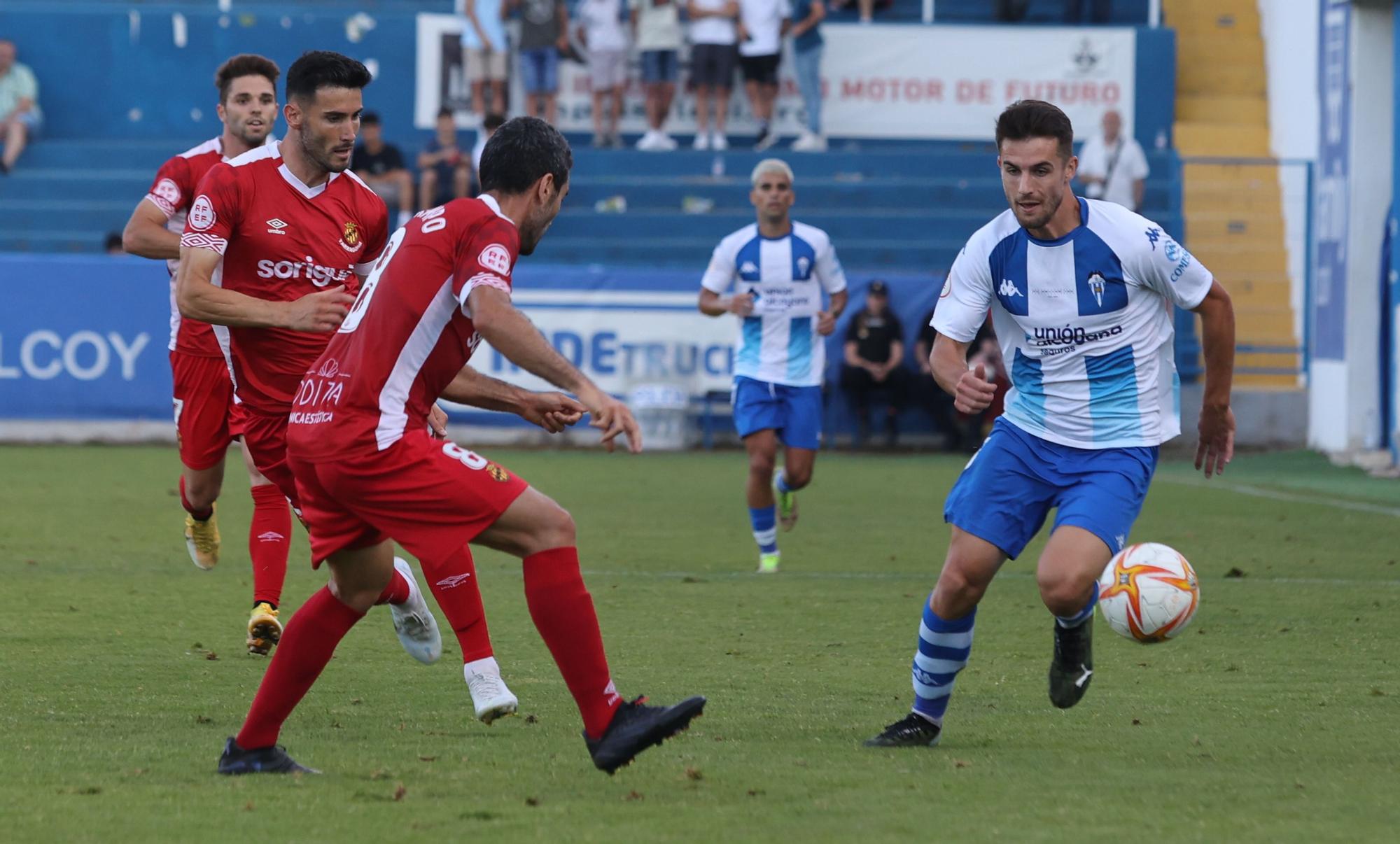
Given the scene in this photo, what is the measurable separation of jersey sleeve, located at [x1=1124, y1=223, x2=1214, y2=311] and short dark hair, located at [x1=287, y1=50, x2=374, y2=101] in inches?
107

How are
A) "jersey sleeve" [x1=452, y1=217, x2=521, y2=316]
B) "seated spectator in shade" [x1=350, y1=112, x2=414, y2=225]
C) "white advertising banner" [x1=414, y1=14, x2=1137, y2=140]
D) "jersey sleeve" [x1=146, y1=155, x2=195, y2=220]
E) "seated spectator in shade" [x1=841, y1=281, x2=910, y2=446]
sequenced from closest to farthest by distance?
1. "jersey sleeve" [x1=452, y1=217, x2=521, y2=316]
2. "jersey sleeve" [x1=146, y1=155, x2=195, y2=220]
3. "seated spectator in shade" [x1=841, y1=281, x2=910, y2=446]
4. "seated spectator in shade" [x1=350, y1=112, x2=414, y2=225]
5. "white advertising banner" [x1=414, y1=14, x2=1137, y2=140]

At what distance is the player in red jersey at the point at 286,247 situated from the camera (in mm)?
6480

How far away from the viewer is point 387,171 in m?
21.8

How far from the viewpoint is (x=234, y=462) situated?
18.6 m

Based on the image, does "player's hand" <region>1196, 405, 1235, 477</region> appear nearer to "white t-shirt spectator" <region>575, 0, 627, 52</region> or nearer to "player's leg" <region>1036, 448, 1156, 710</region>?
"player's leg" <region>1036, 448, 1156, 710</region>

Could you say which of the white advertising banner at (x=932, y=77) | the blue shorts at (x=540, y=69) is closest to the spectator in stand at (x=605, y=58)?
the blue shorts at (x=540, y=69)

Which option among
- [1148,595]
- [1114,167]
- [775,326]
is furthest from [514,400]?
[1114,167]

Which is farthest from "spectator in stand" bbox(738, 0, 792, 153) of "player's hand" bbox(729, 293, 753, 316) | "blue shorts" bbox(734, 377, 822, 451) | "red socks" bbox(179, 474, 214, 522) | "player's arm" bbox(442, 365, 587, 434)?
"player's arm" bbox(442, 365, 587, 434)

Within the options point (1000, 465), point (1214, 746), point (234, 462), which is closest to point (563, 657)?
point (1000, 465)

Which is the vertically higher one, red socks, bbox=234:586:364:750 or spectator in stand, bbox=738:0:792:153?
spectator in stand, bbox=738:0:792:153

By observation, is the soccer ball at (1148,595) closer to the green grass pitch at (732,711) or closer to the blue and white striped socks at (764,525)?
the green grass pitch at (732,711)

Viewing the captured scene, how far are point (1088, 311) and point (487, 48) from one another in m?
18.5

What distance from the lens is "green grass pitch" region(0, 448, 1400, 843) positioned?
480 cm

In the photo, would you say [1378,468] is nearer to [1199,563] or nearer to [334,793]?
[1199,563]
